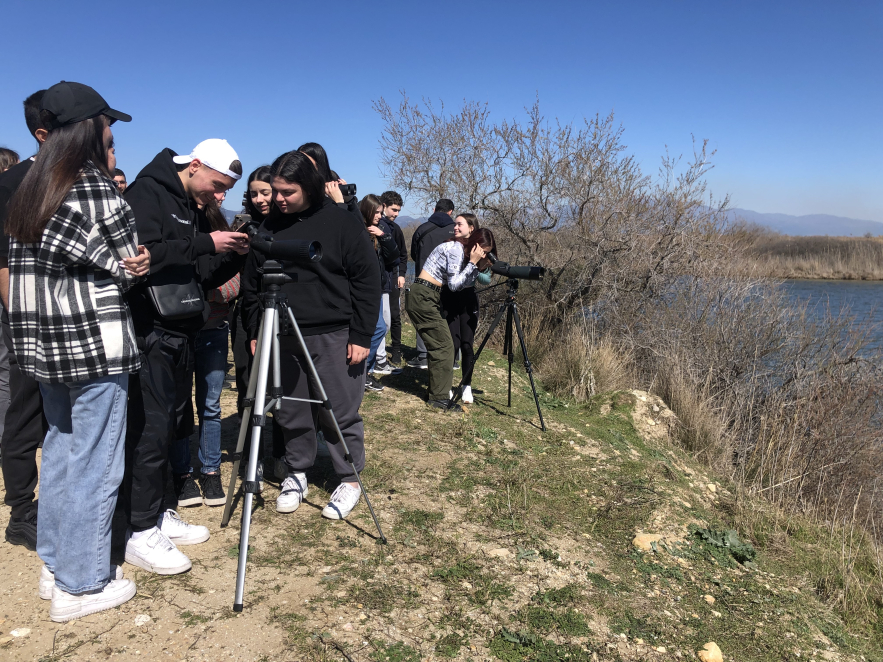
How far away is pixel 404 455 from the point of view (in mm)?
4199

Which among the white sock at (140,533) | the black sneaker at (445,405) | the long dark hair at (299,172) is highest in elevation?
the long dark hair at (299,172)

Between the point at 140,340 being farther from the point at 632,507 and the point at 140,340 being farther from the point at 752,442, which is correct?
the point at 752,442

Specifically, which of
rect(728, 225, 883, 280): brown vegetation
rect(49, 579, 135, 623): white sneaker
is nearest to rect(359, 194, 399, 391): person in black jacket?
rect(49, 579, 135, 623): white sneaker

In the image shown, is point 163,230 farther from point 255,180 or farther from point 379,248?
point 379,248

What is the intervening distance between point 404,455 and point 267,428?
40.6 inches

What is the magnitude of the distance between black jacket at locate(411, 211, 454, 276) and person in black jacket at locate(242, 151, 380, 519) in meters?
2.99

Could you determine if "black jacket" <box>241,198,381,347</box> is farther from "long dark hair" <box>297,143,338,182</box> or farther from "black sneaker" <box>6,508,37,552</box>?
"black sneaker" <box>6,508,37,552</box>

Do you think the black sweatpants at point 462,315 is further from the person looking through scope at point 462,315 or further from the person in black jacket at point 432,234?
the person in black jacket at point 432,234

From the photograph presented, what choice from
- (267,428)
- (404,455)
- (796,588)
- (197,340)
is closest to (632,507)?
(796,588)

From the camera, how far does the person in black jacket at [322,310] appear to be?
A: 9.53 feet

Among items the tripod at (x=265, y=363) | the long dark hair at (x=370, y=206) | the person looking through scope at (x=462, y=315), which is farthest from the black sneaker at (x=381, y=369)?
the tripod at (x=265, y=363)

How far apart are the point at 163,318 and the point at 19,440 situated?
1.07 meters

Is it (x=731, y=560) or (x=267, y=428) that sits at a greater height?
(x=267, y=428)

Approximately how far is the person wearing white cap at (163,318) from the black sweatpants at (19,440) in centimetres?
58
